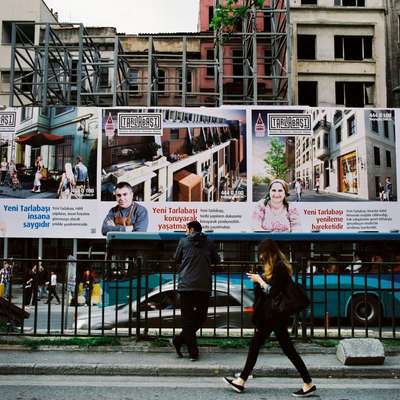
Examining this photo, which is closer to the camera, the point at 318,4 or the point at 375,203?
the point at 375,203

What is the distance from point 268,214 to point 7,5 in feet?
78.6

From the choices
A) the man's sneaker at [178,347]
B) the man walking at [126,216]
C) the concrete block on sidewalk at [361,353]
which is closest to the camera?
the concrete block on sidewalk at [361,353]

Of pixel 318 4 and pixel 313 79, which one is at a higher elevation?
pixel 318 4

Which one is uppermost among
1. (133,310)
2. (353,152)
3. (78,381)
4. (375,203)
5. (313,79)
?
(313,79)

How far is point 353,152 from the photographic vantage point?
79.5 ft

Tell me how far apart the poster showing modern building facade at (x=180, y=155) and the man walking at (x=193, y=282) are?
16.1 m

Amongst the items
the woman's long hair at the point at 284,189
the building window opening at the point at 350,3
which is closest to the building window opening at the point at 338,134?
the woman's long hair at the point at 284,189

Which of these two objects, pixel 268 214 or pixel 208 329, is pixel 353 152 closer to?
pixel 268 214

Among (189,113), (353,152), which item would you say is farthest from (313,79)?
(189,113)

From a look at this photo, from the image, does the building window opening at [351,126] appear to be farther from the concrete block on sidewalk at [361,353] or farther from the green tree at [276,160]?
the concrete block on sidewalk at [361,353]

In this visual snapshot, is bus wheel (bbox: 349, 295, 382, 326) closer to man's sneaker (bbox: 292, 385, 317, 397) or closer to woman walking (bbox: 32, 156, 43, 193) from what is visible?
man's sneaker (bbox: 292, 385, 317, 397)

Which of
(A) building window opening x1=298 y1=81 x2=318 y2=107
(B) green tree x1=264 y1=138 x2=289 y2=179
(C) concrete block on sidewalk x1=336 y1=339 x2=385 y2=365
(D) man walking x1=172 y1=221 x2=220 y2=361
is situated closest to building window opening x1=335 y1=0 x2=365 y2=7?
(A) building window opening x1=298 y1=81 x2=318 y2=107

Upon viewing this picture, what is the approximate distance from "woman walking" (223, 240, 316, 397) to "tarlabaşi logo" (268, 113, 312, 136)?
18579mm

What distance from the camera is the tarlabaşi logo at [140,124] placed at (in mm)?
23875
